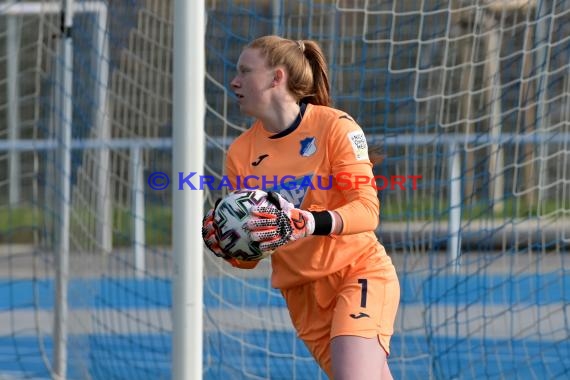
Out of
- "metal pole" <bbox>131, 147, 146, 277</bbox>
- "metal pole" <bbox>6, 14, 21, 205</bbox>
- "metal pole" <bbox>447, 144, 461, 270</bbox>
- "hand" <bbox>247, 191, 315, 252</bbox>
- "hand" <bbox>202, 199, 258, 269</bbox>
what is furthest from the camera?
"metal pole" <bbox>6, 14, 21, 205</bbox>

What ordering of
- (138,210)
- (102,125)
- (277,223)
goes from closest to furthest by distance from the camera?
(277,223), (102,125), (138,210)

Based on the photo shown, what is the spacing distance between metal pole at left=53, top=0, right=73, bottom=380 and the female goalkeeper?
6.74ft

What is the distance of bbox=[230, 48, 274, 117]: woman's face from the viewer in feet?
11.5

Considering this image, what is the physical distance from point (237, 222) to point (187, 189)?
0.79 feet

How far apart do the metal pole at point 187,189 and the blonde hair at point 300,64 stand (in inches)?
9.7

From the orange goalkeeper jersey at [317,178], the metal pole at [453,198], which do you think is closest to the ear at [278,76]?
the orange goalkeeper jersey at [317,178]

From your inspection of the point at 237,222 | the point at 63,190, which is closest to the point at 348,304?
the point at 237,222

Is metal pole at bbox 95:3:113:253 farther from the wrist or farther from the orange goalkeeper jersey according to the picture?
the wrist

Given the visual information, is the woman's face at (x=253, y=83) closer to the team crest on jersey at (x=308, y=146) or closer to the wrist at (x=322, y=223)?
the team crest on jersey at (x=308, y=146)

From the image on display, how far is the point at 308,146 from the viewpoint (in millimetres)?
3496

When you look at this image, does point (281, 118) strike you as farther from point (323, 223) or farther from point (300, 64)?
point (323, 223)

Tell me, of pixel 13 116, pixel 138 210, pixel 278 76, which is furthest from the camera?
pixel 13 116

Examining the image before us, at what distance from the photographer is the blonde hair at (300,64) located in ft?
11.6

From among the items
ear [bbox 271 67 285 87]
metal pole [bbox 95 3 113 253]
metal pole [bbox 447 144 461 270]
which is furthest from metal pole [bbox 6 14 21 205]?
ear [bbox 271 67 285 87]
